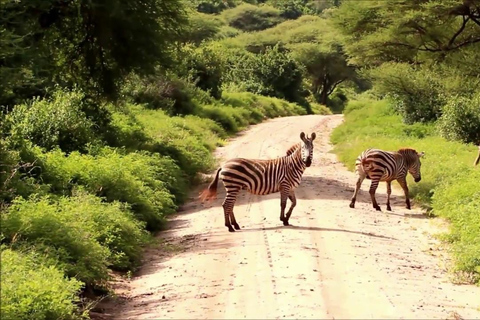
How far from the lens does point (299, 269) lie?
30.2 feet

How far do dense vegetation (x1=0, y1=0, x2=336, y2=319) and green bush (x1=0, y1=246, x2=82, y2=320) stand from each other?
0.05 ft

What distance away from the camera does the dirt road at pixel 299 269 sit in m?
7.75

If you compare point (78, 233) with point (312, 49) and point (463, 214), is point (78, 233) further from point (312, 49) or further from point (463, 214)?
point (312, 49)

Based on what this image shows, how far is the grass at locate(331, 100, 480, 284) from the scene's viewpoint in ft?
35.7

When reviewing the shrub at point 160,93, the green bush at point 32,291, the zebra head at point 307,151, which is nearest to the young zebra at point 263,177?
the zebra head at point 307,151

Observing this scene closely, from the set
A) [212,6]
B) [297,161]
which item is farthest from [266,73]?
[212,6]

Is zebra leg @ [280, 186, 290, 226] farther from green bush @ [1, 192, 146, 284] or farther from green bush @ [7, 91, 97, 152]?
green bush @ [7, 91, 97, 152]

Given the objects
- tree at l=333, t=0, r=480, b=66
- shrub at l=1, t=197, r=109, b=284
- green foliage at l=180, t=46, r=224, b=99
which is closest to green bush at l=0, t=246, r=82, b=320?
shrub at l=1, t=197, r=109, b=284

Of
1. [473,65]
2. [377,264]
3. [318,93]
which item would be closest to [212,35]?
[318,93]

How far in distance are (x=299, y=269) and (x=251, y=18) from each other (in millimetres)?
74933

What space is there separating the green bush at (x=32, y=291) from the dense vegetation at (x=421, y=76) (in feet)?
33.9

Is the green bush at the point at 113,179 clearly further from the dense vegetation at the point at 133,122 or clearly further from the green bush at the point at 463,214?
the green bush at the point at 463,214

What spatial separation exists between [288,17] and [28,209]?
81421 mm

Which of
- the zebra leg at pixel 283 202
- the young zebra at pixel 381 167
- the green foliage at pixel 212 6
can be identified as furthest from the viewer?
the green foliage at pixel 212 6
